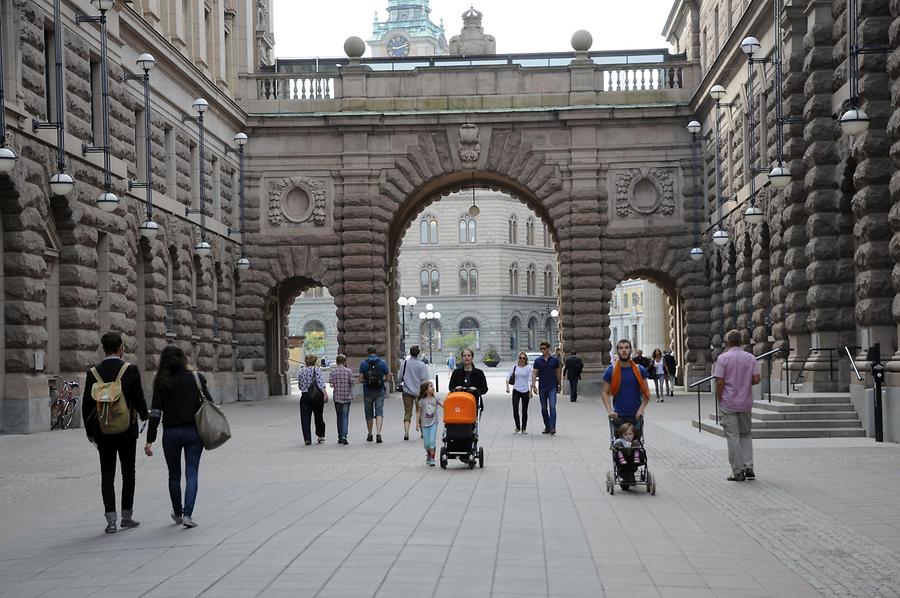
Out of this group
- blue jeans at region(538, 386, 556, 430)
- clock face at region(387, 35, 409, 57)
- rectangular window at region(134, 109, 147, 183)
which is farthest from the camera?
clock face at region(387, 35, 409, 57)

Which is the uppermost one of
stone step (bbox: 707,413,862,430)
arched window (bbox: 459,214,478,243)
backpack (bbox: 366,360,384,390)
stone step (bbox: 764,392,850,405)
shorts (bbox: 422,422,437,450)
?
arched window (bbox: 459,214,478,243)

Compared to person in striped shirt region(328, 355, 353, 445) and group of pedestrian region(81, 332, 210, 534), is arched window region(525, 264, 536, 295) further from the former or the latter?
group of pedestrian region(81, 332, 210, 534)

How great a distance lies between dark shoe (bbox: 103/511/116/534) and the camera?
1170 centimetres

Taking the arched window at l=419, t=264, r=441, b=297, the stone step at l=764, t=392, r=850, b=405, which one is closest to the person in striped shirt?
the stone step at l=764, t=392, r=850, b=405

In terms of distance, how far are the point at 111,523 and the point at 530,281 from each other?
97.1 meters

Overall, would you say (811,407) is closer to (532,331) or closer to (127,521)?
(127,521)

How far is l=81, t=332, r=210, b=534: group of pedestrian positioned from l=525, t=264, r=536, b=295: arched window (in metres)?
95.8

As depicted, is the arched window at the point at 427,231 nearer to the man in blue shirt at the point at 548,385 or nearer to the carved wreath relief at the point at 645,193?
the carved wreath relief at the point at 645,193

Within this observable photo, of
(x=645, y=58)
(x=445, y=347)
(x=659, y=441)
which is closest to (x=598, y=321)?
(x=645, y=58)

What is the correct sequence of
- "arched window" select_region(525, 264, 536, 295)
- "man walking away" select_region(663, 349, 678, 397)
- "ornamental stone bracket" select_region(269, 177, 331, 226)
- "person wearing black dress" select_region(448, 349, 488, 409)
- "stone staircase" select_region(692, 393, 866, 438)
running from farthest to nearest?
"arched window" select_region(525, 264, 536, 295)
"ornamental stone bracket" select_region(269, 177, 331, 226)
"man walking away" select_region(663, 349, 678, 397)
"stone staircase" select_region(692, 393, 866, 438)
"person wearing black dress" select_region(448, 349, 488, 409)

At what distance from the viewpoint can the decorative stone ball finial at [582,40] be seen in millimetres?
42719

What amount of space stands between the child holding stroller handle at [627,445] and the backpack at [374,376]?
8.55 m

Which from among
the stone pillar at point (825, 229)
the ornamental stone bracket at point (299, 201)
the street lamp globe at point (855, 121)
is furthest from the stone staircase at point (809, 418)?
the ornamental stone bracket at point (299, 201)

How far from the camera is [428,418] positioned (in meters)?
18.9
